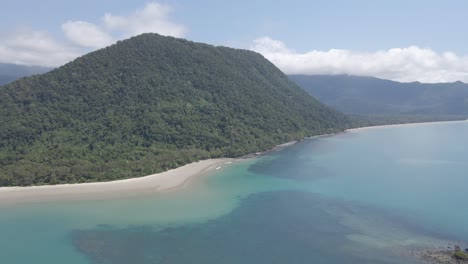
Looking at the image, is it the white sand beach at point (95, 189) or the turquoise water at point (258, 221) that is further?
the white sand beach at point (95, 189)

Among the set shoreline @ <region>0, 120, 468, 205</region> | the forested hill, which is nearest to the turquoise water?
shoreline @ <region>0, 120, 468, 205</region>

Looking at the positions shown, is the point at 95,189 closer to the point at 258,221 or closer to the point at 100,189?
the point at 100,189

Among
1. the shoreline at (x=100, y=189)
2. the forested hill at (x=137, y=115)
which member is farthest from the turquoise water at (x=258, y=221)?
the forested hill at (x=137, y=115)

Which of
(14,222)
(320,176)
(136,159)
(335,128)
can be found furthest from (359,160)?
(14,222)

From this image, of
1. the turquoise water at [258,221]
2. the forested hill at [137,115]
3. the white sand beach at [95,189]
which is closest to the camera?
the turquoise water at [258,221]

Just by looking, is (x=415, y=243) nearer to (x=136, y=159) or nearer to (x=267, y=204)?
(x=267, y=204)

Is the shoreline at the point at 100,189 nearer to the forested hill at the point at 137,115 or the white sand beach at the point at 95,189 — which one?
the white sand beach at the point at 95,189

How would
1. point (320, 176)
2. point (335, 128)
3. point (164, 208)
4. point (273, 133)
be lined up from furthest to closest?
point (335, 128), point (273, 133), point (320, 176), point (164, 208)

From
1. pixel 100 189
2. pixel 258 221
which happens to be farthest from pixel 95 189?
pixel 258 221
